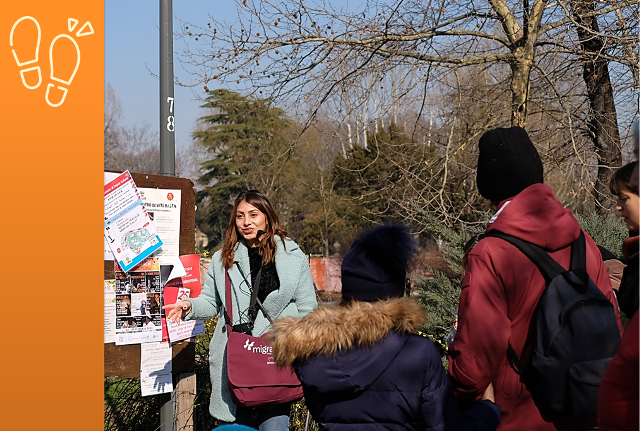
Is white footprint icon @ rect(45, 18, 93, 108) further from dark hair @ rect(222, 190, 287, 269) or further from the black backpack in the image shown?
the black backpack

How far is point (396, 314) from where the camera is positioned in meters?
2.08

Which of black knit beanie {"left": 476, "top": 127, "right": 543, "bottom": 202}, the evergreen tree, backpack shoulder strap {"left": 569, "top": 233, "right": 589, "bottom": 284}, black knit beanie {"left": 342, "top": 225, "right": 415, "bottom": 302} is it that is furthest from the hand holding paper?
the evergreen tree

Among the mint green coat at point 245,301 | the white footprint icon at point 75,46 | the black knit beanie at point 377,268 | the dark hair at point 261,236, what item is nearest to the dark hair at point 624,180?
the black knit beanie at point 377,268

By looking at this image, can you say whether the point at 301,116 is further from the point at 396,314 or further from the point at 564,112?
the point at 396,314

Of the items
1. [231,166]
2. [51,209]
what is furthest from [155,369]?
[231,166]

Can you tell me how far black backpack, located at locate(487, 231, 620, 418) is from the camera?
193cm

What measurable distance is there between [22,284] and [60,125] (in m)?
0.78

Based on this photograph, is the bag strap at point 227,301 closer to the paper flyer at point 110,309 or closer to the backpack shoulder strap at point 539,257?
the paper flyer at point 110,309

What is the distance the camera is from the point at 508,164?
226cm

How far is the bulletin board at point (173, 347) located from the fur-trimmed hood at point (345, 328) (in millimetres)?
2029

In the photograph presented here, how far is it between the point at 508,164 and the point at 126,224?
8.00 ft

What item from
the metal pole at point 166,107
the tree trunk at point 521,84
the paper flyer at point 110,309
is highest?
the tree trunk at point 521,84

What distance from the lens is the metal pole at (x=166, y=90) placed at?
397 centimetres

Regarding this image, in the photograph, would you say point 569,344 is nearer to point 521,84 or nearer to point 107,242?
point 107,242
